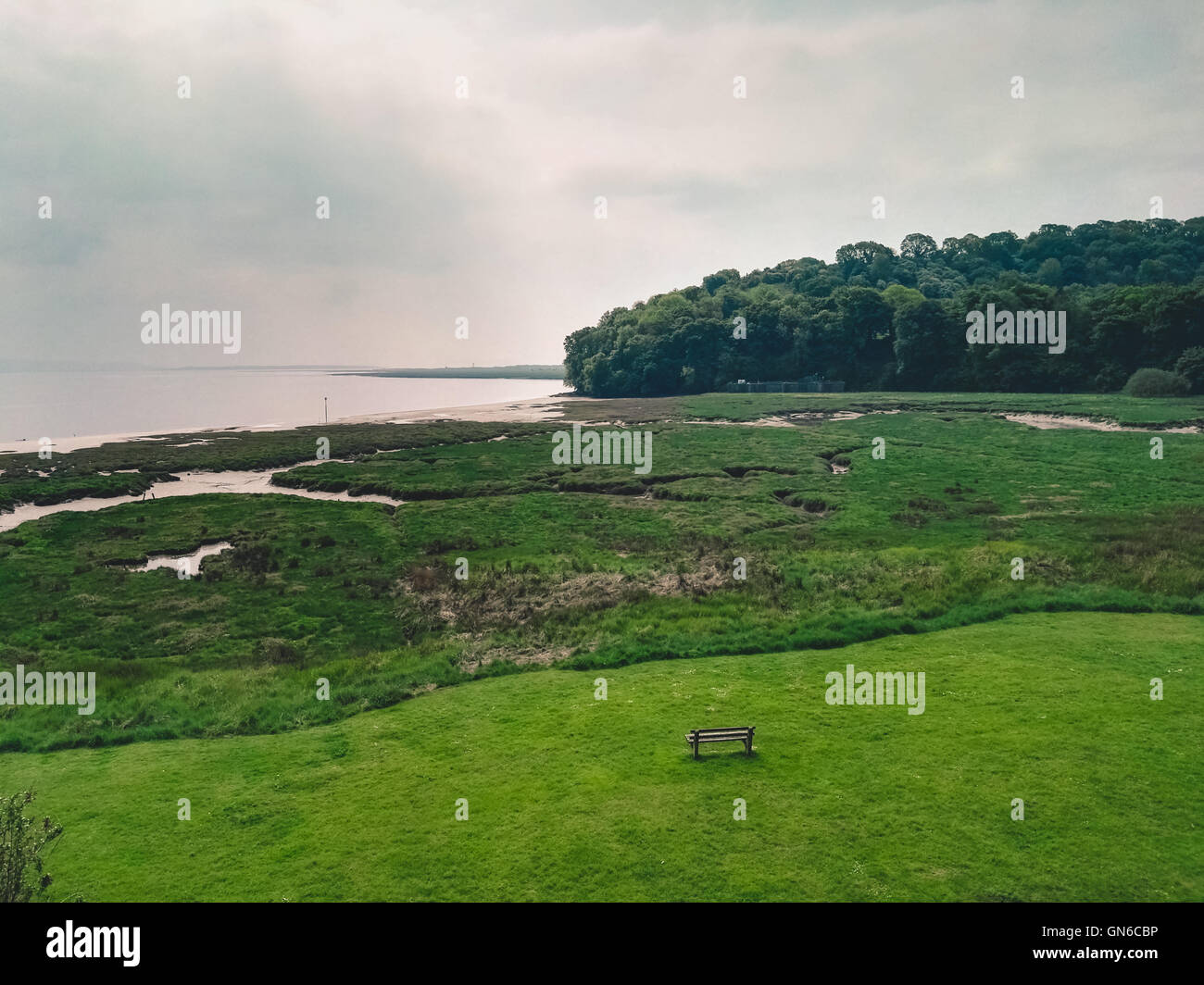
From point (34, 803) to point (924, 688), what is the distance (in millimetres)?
24263

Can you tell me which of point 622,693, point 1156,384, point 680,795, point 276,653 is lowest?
point 680,795

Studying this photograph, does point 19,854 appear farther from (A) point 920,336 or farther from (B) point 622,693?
(A) point 920,336

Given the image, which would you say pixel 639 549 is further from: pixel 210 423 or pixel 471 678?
pixel 210 423

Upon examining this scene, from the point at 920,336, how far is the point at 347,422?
107714 millimetres

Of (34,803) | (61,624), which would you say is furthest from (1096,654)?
(61,624)

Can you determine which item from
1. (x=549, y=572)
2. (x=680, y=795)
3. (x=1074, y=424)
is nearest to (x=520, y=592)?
(x=549, y=572)

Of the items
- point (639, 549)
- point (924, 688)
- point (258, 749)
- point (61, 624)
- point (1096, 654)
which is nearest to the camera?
point (258, 749)

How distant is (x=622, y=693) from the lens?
2381 cm

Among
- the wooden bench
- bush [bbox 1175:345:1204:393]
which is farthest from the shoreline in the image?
bush [bbox 1175:345:1204:393]

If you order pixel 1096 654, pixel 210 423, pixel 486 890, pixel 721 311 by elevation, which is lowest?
pixel 486 890

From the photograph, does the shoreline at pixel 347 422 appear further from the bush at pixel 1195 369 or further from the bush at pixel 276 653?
the bush at pixel 1195 369

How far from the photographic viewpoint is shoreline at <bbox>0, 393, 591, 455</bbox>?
304 feet

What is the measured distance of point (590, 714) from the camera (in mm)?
22031

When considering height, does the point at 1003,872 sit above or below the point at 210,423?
below
